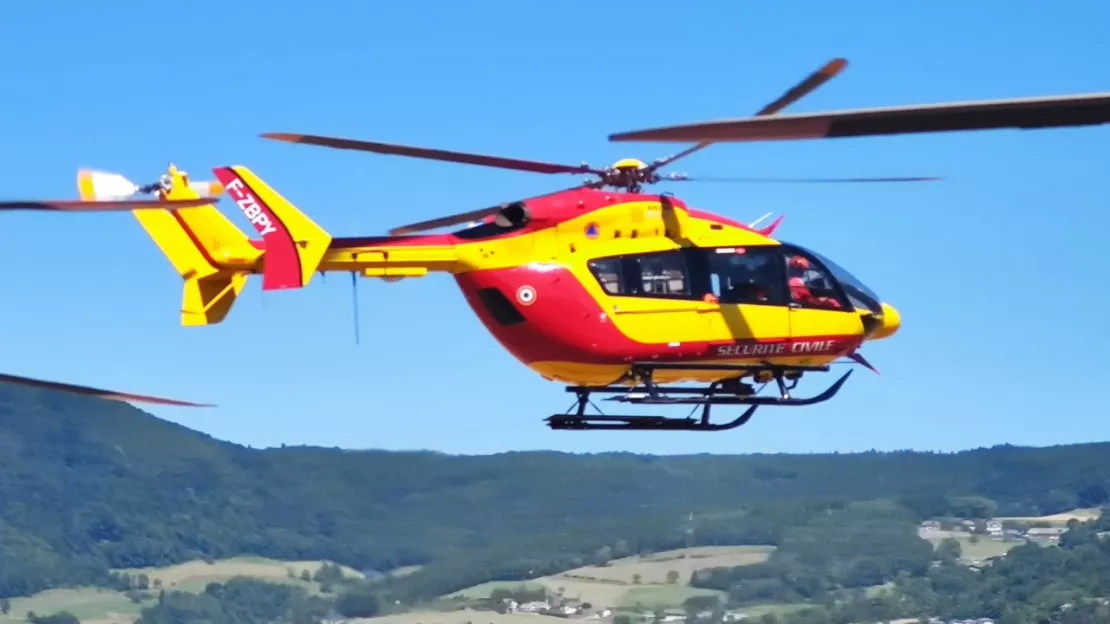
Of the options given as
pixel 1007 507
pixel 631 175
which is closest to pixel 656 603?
pixel 1007 507

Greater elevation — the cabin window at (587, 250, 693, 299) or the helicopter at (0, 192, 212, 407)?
the cabin window at (587, 250, 693, 299)

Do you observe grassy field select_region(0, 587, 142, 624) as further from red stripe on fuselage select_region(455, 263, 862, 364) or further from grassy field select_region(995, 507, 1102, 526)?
red stripe on fuselage select_region(455, 263, 862, 364)

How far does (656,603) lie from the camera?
227 ft

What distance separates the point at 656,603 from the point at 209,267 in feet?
163

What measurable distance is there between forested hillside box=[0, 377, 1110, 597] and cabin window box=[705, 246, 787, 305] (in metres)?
44.4

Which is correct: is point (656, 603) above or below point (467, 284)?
below

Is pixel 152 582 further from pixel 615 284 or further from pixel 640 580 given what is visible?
pixel 615 284

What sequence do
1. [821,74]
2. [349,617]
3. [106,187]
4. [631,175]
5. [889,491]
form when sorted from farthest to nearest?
[889,491]
[349,617]
[631,175]
[821,74]
[106,187]

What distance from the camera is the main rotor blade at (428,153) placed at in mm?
19844

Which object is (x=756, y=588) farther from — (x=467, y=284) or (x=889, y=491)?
(x=467, y=284)

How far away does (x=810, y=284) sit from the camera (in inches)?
907

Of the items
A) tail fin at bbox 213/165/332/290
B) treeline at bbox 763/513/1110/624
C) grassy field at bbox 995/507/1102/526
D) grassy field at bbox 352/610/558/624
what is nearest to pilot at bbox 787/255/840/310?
tail fin at bbox 213/165/332/290

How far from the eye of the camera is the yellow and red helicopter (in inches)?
850

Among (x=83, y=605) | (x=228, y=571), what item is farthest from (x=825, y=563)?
(x=83, y=605)
